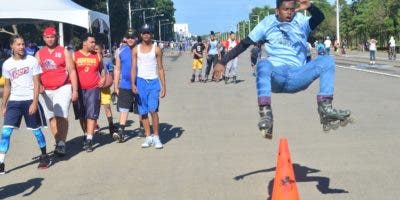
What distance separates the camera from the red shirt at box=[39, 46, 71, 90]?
332 inches

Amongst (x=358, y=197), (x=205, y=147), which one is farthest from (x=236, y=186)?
(x=205, y=147)

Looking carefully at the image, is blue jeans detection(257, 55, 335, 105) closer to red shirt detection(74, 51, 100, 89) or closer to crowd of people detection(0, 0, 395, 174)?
crowd of people detection(0, 0, 395, 174)

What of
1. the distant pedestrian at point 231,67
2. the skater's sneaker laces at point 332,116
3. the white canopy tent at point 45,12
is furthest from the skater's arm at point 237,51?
the distant pedestrian at point 231,67

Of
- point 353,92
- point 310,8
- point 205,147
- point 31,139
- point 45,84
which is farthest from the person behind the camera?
point 353,92

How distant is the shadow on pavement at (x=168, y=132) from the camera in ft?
33.6

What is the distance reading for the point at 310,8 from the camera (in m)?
6.00

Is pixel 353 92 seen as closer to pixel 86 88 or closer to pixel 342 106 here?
pixel 342 106

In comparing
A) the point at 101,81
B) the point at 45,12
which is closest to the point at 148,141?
the point at 101,81

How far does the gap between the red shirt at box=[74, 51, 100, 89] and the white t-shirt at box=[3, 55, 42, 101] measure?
1.44 metres

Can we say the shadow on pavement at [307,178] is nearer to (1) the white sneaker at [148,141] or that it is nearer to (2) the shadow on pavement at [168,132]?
(1) the white sneaker at [148,141]

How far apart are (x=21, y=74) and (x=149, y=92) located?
2.12m

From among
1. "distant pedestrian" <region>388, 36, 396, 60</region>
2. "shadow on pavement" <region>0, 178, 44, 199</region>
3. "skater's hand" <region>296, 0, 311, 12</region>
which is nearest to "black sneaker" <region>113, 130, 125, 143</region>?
"shadow on pavement" <region>0, 178, 44, 199</region>

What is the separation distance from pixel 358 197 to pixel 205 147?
3.47 metres

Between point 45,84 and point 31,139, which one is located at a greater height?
point 45,84
